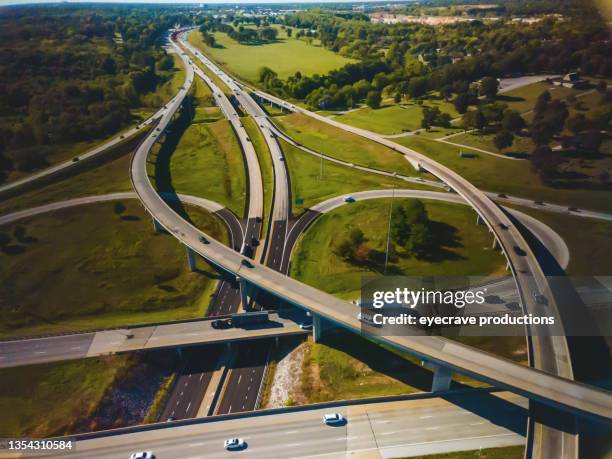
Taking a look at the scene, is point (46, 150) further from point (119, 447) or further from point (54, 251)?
point (119, 447)

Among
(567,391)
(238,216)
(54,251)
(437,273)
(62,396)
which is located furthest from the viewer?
(238,216)

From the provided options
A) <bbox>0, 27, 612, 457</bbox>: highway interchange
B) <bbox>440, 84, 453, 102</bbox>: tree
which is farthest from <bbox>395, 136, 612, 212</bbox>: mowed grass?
<bbox>440, 84, 453, 102</bbox>: tree

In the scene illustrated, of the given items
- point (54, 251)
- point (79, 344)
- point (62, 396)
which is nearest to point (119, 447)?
point (62, 396)

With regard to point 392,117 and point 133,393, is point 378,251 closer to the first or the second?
point 133,393

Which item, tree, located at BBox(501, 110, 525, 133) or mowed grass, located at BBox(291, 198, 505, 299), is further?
tree, located at BBox(501, 110, 525, 133)

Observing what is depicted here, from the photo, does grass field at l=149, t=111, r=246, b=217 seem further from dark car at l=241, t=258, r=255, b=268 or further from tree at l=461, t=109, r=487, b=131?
tree at l=461, t=109, r=487, b=131

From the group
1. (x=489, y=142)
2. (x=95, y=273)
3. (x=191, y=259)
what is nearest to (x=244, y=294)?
(x=191, y=259)
